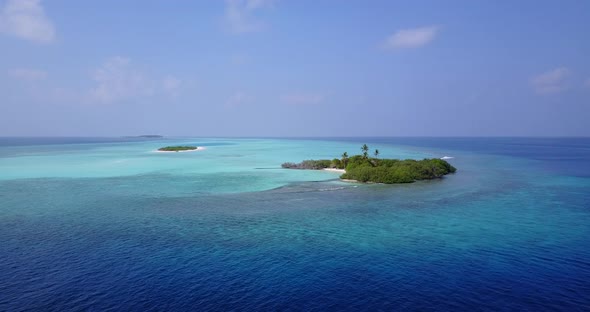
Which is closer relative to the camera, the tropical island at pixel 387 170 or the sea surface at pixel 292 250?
the sea surface at pixel 292 250

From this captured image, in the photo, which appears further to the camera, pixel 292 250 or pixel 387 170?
pixel 387 170

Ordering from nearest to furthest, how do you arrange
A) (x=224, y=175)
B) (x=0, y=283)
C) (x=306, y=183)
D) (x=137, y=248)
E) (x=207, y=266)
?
(x=0, y=283) < (x=207, y=266) < (x=137, y=248) < (x=306, y=183) < (x=224, y=175)

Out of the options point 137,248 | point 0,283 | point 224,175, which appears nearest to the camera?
point 0,283

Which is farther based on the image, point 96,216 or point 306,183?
point 306,183

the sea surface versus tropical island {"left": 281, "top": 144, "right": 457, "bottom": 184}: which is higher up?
tropical island {"left": 281, "top": 144, "right": 457, "bottom": 184}

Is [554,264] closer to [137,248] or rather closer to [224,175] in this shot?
[137,248]

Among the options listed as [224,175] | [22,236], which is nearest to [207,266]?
[22,236]

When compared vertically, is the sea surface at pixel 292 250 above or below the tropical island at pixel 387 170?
below
